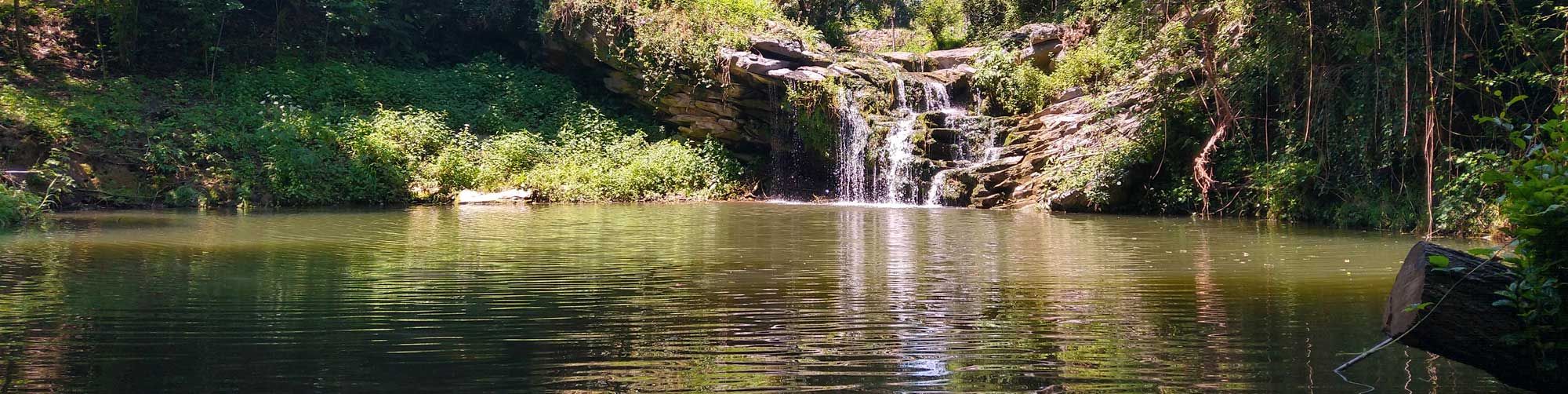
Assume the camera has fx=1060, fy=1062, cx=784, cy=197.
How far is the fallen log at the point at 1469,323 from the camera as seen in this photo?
3670 millimetres

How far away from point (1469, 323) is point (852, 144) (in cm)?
1690

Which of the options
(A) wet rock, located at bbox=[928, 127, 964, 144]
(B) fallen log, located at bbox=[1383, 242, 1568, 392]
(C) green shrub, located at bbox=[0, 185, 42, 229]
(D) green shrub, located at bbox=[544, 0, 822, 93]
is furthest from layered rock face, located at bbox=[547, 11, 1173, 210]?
(B) fallen log, located at bbox=[1383, 242, 1568, 392]

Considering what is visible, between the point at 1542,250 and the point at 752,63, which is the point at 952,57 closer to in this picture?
the point at 752,63

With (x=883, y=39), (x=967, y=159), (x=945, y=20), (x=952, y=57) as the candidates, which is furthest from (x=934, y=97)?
(x=945, y=20)

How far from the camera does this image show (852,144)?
Answer: 67.3 feet

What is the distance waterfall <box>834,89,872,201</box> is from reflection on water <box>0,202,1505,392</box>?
29.6ft

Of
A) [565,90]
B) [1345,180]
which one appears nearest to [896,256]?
[1345,180]

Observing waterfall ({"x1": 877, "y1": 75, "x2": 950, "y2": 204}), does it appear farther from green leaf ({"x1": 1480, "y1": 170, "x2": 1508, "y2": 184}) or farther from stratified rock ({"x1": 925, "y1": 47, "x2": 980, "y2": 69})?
A: green leaf ({"x1": 1480, "y1": 170, "x2": 1508, "y2": 184})

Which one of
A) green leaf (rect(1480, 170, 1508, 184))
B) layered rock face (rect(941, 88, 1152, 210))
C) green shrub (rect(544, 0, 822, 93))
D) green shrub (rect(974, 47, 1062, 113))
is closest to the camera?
→ green leaf (rect(1480, 170, 1508, 184))

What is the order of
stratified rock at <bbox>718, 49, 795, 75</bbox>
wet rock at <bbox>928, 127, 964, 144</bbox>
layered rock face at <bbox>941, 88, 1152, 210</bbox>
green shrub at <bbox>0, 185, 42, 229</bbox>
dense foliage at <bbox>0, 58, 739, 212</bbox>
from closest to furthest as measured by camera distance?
1. green shrub at <bbox>0, 185, 42, 229</bbox>
2. layered rock face at <bbox>941, 88, 1152, 210</bbox>
3. dense foliage at <bbox>0, 58, 739, 212</bbox>
4. wet rock at <bbox>928, 127, 964, 144</bbox>
5. stratified rock at <bbox>718, 49, 795, 75</bbox>

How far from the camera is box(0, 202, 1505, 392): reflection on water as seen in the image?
4.11 meters

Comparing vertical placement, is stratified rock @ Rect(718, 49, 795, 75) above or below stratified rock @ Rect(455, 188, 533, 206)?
above

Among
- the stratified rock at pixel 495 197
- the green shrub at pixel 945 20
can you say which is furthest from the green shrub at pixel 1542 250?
the green shrub at pixel 945 20

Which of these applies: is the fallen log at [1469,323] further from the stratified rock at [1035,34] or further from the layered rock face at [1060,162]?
the stratified rock at [1035,34]
